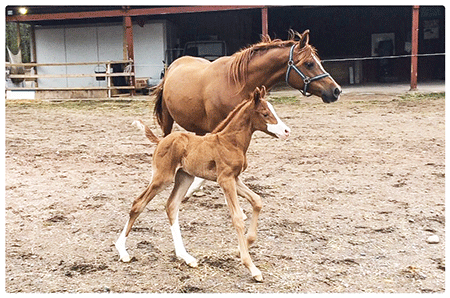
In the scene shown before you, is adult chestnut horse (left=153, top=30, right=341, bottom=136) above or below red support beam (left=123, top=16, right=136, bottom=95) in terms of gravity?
below

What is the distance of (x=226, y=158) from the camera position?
3561 millimetres

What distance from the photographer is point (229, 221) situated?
4.80 metres

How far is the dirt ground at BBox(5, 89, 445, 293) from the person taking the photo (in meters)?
3.53

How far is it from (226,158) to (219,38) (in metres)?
17.3

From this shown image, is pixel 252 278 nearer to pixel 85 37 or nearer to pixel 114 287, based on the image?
pixel 114 287

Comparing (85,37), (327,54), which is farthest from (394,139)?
(85,37)

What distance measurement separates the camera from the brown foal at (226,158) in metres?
3.54

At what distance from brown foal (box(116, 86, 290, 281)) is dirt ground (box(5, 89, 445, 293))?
27cm

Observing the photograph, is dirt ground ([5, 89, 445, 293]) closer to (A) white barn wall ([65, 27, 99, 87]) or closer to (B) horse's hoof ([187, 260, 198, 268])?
(B) horse's hoof ([187, 260, 198, 268])

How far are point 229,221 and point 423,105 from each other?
991 cm

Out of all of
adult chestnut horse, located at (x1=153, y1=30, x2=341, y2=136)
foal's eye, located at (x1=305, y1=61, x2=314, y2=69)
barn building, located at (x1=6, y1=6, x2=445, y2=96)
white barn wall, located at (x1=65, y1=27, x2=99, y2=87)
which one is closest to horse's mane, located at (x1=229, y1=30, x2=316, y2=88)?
adult chestnut horse, located at (x1=153, y1=30, x2=341, y2=136)

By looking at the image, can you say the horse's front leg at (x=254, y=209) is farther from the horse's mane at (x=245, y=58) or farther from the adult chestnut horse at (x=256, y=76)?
the horse's mane at (x=245, y=58)

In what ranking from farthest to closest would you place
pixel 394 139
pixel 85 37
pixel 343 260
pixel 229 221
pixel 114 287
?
pixel 85 37, pixel 394 139, pixel 229 221, pixel 343 260, pixel 114 287

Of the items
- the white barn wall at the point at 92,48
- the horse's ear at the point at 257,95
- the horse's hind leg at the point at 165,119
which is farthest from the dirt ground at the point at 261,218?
the white barn wall at the point at 92,48
